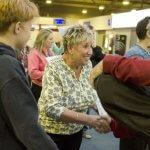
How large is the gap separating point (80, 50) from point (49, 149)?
0.91 m

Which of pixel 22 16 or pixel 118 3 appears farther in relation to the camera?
pixel 118 3

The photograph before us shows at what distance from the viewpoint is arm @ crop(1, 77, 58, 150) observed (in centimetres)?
120

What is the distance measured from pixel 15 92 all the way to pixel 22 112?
0.09 meters

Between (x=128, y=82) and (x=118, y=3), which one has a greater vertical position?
(x=118, y=3)

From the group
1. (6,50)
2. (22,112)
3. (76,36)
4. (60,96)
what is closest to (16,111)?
(22,112)

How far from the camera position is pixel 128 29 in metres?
8.68

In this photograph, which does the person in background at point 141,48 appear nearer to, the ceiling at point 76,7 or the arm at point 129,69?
the arm at point 129,69

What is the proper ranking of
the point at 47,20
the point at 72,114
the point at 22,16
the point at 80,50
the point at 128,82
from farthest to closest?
the point at 47,20 < the point at 80,50 < the point at 72,114 < the point at 22,16 < the point at 128,82

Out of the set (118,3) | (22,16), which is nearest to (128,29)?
(22,16)

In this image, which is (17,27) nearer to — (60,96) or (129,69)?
(129,69)

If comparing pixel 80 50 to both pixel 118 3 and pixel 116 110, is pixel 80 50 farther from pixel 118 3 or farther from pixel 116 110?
pixel 118 3

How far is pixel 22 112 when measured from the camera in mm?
1223

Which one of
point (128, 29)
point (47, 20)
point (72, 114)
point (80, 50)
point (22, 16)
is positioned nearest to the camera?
point (22, 16)

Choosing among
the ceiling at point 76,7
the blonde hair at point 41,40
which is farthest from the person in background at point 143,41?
the ceiling at point 76,7
